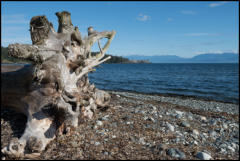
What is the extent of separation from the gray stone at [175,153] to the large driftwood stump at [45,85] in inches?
116

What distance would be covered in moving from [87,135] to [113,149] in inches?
45.7

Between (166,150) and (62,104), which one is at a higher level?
(62,104)

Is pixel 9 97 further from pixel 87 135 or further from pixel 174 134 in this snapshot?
pixel 174 134

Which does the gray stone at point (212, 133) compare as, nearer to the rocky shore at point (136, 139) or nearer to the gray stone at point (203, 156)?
the rocky shore at point (136, 139)

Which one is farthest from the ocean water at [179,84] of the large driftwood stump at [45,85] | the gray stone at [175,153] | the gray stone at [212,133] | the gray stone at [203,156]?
the gray stone at [203,156]

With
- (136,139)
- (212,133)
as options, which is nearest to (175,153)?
(136,139)

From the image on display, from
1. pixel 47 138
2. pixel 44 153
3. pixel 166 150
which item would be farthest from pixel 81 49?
pixel 166 150

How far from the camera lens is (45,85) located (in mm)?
5000

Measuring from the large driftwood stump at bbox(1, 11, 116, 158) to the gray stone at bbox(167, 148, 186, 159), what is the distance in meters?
2.95

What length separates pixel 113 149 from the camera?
15.7 ft

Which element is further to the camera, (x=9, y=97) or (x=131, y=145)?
(x=9, y=97)

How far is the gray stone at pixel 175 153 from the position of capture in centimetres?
454

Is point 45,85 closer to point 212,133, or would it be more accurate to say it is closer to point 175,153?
point 175,153

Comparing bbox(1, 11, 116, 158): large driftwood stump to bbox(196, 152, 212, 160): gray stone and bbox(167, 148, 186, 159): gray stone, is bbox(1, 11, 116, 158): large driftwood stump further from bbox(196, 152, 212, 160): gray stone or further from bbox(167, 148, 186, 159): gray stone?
bbox(196, 152, 212, 160): gray stone
